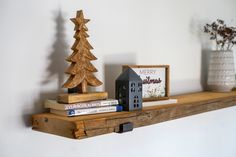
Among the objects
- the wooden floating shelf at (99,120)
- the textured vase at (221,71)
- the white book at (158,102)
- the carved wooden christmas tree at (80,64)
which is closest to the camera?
the wooden floating shelf at (99,120)

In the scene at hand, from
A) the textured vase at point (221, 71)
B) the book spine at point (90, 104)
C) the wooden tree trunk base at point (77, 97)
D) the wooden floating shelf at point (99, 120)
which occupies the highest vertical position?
the textured vase at point (221, 71)

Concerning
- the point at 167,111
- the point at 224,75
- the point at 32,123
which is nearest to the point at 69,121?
the point at 32,123

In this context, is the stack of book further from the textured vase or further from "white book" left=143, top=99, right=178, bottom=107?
the textured vase

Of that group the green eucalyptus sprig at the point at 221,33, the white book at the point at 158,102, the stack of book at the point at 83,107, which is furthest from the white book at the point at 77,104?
the green eucalyptus sprig at the point at 221,33

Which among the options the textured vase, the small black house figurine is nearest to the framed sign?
the small black house figurine

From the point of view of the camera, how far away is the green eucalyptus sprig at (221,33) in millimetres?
1601

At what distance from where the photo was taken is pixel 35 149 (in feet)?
3.01

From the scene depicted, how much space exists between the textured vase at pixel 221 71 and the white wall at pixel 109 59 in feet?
0.24

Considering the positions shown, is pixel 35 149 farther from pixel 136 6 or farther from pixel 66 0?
pixel 136 6

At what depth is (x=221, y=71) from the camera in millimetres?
1550

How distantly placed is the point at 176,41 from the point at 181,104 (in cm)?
44

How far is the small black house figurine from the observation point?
94 centimetres

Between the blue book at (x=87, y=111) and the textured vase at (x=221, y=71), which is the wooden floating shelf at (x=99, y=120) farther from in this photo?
the textured vase at (x=221, y=71)

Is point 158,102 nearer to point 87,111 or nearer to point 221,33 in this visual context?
point 87,111
